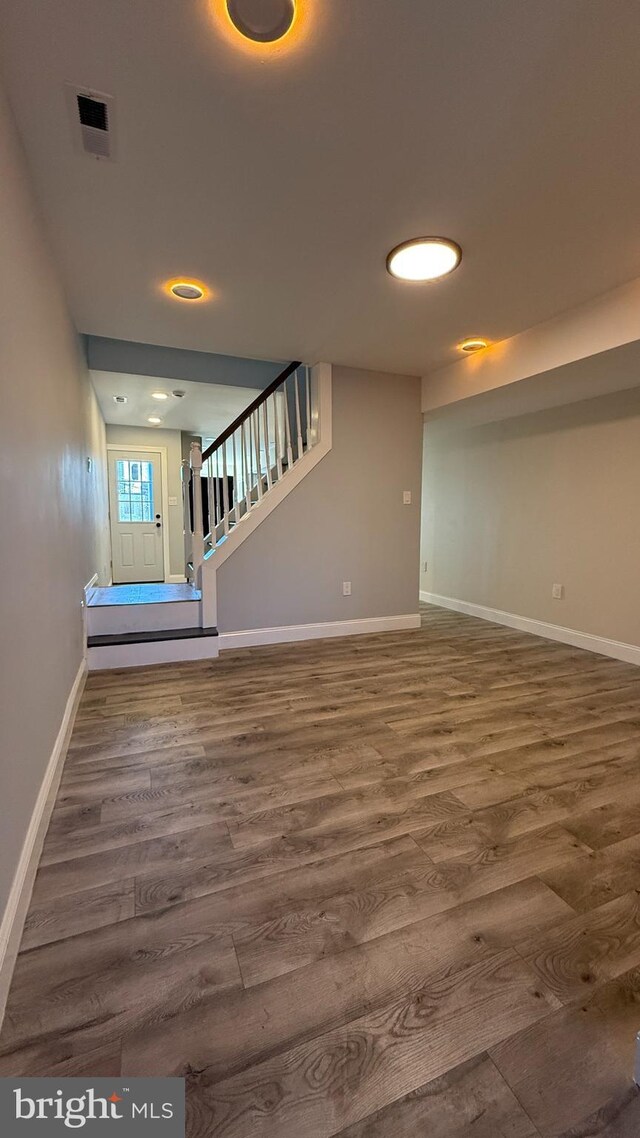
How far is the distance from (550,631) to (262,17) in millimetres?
4484

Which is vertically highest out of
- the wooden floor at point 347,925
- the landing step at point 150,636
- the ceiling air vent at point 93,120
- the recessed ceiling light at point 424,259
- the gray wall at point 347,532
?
the ceiling air vent at point 93,120

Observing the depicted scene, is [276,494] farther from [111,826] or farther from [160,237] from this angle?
[111,826]

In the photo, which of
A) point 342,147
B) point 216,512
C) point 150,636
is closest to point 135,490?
point 216,512

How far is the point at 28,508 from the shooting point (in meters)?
1.65

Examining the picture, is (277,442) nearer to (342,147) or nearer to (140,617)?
(140,617)

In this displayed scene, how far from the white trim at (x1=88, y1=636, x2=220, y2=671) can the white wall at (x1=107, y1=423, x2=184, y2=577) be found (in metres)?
3.70

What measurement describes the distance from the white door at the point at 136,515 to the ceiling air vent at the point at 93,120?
555cm

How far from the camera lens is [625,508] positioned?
12.3 ft

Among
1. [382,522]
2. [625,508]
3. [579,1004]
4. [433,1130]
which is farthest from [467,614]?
[433,1130]

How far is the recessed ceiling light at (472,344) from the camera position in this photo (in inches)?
134

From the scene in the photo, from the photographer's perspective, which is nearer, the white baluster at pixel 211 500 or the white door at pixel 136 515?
the white baluster at pixel 211 500

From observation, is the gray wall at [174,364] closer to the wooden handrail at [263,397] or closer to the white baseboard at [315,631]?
the wooden handrail at [263,397]

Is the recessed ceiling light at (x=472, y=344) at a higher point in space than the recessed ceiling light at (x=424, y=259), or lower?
higher

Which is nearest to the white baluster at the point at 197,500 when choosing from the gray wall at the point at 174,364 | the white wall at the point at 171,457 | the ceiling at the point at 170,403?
the gray wall at the point at 174,364
